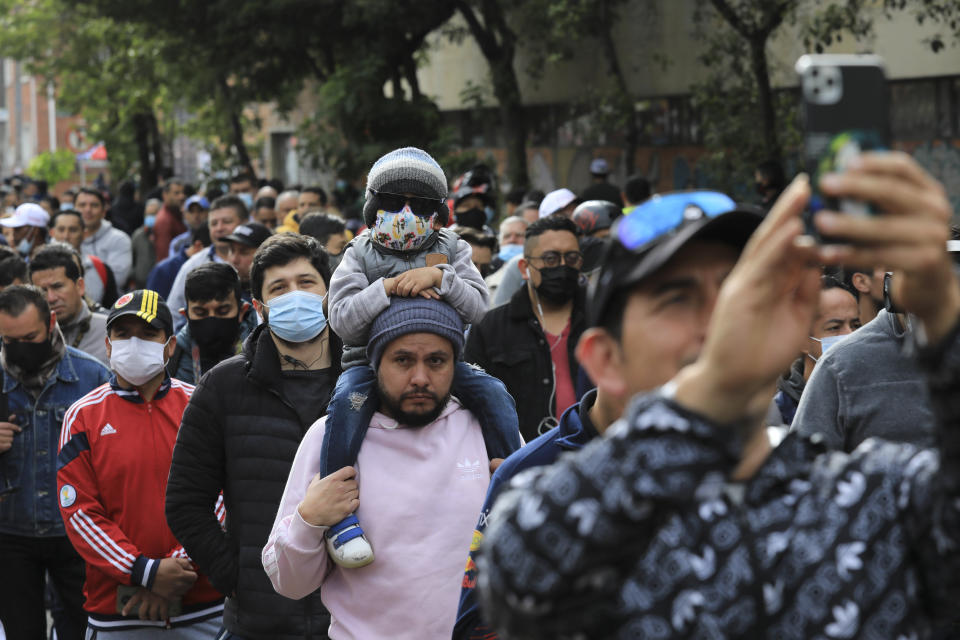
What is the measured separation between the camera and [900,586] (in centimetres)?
206

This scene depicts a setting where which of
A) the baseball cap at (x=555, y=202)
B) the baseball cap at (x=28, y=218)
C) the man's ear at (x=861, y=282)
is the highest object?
the baseball cap at (x=28, y=218)

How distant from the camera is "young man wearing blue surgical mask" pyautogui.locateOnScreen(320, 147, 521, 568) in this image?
13.9 ft

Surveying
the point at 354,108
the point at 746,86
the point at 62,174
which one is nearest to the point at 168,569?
the point at 746,86

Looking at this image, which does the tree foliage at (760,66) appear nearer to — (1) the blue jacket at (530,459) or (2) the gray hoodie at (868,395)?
(2) the gray hoodie at (868,395)

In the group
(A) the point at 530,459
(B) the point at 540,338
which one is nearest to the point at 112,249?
(B) the point at 540,338

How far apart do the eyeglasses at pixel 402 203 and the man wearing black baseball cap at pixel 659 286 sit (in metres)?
3.11

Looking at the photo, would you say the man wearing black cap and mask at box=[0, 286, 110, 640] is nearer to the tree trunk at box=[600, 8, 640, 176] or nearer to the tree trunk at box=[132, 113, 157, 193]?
the tree trunk at box=[600, 8, 640, 176]

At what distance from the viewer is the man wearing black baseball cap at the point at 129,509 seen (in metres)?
5.71

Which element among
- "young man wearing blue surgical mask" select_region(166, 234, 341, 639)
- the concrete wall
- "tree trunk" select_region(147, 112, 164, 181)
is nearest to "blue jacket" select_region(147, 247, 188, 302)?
"young man wearing blue surgical mask" select_region(166, 234, 341, 639)

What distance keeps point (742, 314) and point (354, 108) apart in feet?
68.9

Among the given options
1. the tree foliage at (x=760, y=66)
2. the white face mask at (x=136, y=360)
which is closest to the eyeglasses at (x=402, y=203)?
the white face mask at (x=136, y=360)

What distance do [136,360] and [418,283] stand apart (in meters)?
1.90

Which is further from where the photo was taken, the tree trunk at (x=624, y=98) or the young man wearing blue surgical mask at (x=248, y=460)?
the tree trunk at (x=624, y=98)

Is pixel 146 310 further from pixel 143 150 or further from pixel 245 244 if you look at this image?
pixel 143 150
